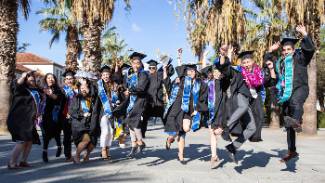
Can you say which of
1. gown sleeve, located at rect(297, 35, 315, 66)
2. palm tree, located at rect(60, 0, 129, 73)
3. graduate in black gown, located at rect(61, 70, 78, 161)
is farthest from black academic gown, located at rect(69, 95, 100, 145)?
palm tree, located at rect(60, 0, 129, 73)

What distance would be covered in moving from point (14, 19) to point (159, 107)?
27.1 ft

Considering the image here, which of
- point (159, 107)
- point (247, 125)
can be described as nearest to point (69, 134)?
point (159, 107)

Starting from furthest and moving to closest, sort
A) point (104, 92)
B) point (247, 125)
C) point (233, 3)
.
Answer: point (233, 3), point (104, 92), point (247, 125)

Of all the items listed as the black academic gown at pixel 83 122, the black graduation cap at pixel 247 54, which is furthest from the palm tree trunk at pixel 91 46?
the black graduation cap at pixel 247 54

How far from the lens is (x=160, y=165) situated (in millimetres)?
7863

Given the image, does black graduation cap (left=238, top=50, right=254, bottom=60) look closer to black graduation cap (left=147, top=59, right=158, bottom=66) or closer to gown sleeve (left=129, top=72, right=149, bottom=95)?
gown sleeve (left=129, top=72, right=149, bottom=95)

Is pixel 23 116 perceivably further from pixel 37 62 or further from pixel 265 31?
pixel 37 62

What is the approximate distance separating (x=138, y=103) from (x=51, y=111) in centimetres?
166

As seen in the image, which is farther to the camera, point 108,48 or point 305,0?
point 108,48

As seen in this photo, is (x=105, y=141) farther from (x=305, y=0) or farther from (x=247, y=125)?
(x=305, y=0)

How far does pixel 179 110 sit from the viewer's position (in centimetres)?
840

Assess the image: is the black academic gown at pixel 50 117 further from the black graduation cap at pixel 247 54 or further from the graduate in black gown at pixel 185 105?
the black graduation cap at pixel 247 54

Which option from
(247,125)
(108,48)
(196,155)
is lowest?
(196,155)

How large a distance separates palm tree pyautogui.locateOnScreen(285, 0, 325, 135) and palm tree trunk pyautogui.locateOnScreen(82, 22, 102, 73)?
22.2 ft
